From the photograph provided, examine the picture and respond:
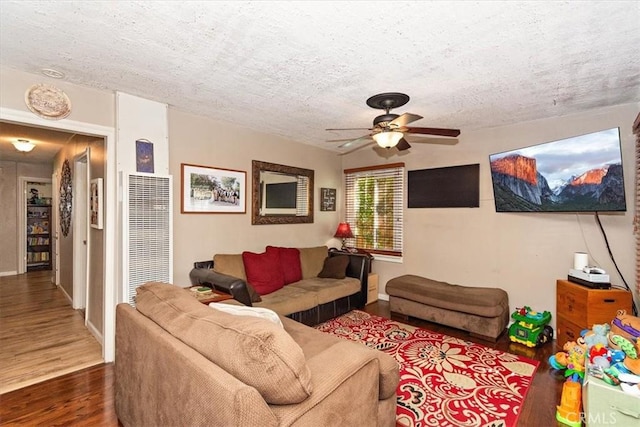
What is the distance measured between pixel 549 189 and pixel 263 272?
3.22 metres

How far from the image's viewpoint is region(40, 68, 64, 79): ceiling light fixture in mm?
2359

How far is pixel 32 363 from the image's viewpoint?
2.72 m

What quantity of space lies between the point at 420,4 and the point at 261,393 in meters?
1.93

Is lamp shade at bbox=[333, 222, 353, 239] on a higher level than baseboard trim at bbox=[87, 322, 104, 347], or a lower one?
higher

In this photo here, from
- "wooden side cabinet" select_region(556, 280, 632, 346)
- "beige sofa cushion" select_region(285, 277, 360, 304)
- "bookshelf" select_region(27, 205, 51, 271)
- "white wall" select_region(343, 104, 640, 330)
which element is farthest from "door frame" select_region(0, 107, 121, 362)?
"bookshelf" select_region(27, 205, 51, 271)

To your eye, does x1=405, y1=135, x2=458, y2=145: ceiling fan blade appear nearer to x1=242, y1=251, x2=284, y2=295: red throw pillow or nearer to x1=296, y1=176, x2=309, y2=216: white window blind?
x1=296, y1=176, x2=309, y2=216: white window blind

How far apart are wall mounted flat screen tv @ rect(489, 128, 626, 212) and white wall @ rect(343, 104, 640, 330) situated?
29cm

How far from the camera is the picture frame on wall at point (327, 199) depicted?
5.12m

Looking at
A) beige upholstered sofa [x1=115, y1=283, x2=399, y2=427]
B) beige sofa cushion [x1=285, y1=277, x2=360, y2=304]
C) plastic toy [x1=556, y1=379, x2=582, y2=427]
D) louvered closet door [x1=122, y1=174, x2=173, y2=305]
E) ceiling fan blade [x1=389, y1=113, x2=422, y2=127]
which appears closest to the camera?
beige upholstered sofa [x1=115, y1=283, x2=399, y2=427]

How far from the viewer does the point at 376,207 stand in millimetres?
4996

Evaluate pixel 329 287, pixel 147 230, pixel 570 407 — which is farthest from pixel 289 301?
pixel 570 407

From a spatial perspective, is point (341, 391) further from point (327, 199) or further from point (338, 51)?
point (327, 199)

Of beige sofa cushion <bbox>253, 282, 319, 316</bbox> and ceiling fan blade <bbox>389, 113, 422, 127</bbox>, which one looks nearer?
ceiling fan blade <bbox>389, 113, 422, 127</bbox>

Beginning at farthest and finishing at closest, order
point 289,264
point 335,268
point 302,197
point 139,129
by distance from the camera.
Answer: point 302,197
point 335,268
point 289,264
point 139,129
